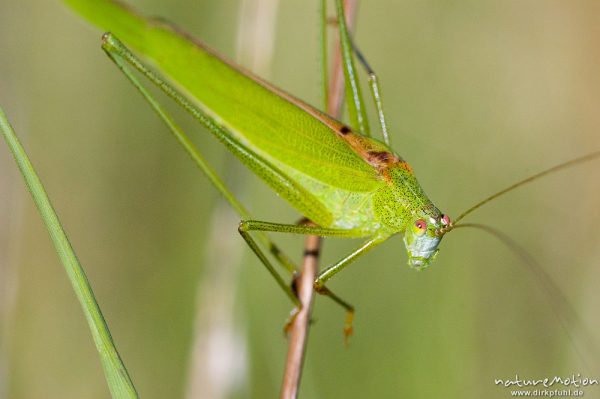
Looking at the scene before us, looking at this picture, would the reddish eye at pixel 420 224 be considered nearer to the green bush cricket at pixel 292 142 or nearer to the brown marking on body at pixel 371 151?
the green bush cricket at pixel 292 142

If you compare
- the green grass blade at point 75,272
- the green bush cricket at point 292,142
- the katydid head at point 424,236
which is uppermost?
the green bush cricket at point 292,142

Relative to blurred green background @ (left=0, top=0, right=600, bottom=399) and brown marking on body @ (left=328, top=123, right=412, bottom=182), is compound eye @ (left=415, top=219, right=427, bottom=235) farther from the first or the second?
blurred green background @ (left=0, top=0, right=600, bottom=399)

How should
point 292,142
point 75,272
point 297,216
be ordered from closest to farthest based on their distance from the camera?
point 75,272
point 292,142
point 297,216

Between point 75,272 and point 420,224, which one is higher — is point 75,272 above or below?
below

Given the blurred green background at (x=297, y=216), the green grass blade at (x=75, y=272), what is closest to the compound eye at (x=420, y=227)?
the blurred green background at (x=297, y=216)

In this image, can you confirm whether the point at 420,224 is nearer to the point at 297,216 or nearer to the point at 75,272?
the point at 75,272

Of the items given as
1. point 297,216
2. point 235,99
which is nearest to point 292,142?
point 235,99

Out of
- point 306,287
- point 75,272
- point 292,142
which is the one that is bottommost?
point 75,272

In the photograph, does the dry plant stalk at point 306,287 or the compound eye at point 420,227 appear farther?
the compound eye at point 420,227
